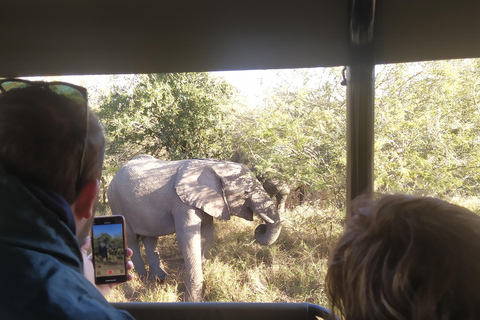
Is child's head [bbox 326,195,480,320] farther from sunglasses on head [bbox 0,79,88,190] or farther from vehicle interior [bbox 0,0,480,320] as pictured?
vehicle interior [bbox 0,0,480,320]

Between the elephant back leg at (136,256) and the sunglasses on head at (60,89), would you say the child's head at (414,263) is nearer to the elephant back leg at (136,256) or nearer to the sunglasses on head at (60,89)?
the sunglasses on head at (60,89)

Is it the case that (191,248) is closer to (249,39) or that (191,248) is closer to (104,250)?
(104,250)

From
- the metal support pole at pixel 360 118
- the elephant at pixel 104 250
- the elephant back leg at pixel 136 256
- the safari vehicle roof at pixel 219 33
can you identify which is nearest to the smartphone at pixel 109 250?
the elephant at pixel 104 250

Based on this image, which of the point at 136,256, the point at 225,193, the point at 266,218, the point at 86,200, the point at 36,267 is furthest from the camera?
the point at 136,256

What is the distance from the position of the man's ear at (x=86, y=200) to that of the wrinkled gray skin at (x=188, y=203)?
3431 mm

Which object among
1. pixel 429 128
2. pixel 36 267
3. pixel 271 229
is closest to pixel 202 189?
pixel 271 229

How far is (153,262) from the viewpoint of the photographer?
4180 mm

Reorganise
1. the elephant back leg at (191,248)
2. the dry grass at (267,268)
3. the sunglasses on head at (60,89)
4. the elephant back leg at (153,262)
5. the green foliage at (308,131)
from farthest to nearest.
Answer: the elephant back leg at (153,262)
the elephant back leg at (191,248)
the green foliage at (308,131)
the dry grass at (267,268)
the sunglasses on head at (60,89)

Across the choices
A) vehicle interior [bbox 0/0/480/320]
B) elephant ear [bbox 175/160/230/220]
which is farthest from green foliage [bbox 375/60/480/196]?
vehicle interior [bbox 0/0/480/320]

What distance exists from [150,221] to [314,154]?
82.9 inches

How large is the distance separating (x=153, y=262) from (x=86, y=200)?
154 inches

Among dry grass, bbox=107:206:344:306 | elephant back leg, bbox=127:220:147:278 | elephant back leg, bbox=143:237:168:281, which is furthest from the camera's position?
elephant back leg, bbox=127:220:147:278

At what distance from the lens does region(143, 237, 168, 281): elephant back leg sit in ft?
13.5

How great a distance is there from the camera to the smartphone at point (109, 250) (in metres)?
1.05
